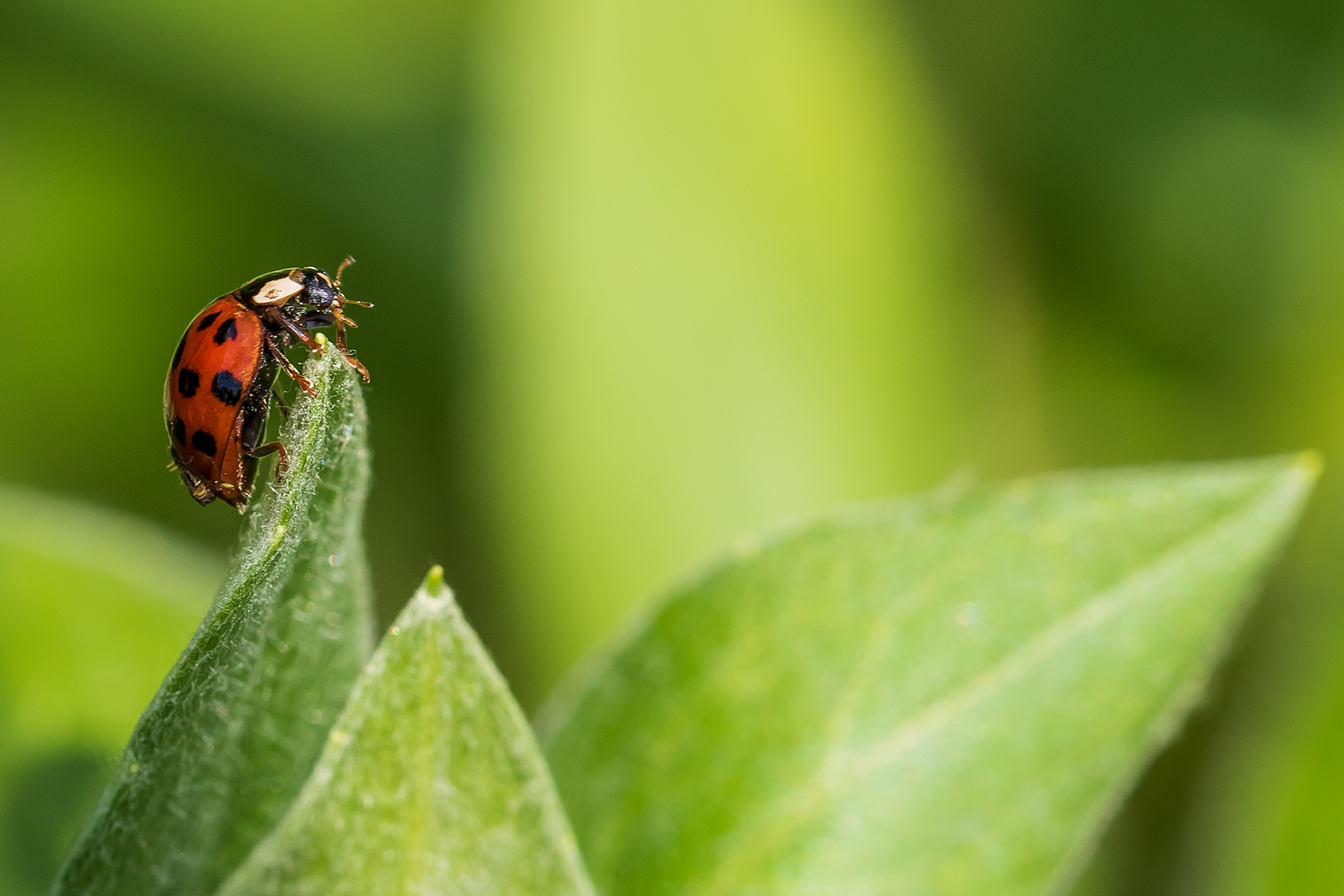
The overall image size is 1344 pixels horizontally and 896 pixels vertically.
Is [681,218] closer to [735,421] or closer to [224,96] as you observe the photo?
[735,421]

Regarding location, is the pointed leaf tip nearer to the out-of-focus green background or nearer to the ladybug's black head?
the ladybug's black head

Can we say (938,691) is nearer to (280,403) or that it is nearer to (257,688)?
(257,688)

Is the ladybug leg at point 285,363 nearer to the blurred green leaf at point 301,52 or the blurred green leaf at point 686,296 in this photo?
the blurred green leaf at point 686,296

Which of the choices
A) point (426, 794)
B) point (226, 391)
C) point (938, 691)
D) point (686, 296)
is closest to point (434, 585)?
point (426, 794)

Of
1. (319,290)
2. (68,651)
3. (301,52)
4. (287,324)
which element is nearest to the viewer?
(68,651)

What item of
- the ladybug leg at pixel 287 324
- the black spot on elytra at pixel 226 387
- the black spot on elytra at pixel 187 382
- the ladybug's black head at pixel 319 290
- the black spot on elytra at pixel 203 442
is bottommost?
the black spot on elytra at pixel 203 442

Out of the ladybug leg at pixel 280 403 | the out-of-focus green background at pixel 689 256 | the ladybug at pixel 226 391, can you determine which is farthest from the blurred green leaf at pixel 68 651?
the out-of-focus green background at pixel 689 256

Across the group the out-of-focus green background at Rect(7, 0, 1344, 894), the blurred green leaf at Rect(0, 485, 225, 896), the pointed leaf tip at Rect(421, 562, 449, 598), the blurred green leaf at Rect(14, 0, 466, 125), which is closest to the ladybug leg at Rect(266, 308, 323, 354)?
the blurred green leaf at Rect(0, 485, 225, 896)
